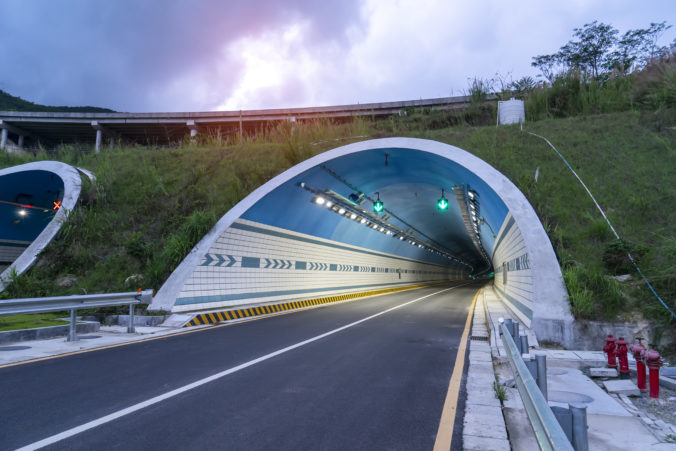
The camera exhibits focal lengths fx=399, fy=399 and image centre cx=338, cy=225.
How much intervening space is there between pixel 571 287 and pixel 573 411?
756 cm

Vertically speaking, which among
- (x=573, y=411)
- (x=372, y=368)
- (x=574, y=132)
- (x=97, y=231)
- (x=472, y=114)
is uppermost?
(x=472, y=114)

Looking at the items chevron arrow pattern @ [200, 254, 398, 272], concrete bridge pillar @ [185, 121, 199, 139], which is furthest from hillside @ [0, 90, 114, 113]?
chevron arrow pattern @ [200, 254, 398, 272]

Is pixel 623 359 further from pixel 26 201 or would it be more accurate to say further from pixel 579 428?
pixel 26 201

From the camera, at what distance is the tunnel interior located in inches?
758

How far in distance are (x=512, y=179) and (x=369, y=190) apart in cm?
810

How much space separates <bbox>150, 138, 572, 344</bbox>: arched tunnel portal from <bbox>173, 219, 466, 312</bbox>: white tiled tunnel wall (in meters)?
0.05

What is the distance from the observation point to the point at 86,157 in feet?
73.6

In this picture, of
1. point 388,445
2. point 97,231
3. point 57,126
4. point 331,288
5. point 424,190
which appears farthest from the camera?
point 57,126

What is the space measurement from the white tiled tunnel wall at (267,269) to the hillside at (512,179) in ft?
3.83

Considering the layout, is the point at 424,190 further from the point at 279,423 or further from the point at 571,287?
the point at 279,423

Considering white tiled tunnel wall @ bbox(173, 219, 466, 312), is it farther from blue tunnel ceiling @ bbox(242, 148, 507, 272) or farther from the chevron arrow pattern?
A: blue tunnel ceiling @ bbox(242, 148, 507, 272)

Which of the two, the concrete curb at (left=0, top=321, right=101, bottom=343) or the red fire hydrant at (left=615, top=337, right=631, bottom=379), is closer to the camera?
the red fire hydrant at (left=615, top=337, right=631, bottom=379)

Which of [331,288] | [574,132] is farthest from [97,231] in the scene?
[574,132]

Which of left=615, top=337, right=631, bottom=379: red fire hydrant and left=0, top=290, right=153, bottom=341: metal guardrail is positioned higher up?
left=0, top=290, right=153, bottom=341: metal guardrail
